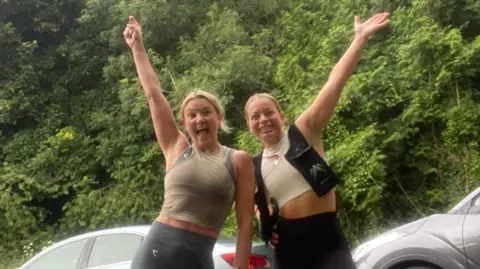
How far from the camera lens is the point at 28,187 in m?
17.0

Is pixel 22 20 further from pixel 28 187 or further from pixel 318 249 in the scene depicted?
pixel 318 249

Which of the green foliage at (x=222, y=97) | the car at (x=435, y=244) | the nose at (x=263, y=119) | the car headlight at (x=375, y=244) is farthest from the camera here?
the green foliage at (x=222, y=97)

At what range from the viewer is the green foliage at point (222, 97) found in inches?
476

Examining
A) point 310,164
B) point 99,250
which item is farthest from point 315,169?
point 99,250

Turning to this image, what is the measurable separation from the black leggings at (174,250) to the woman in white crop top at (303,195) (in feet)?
1.33

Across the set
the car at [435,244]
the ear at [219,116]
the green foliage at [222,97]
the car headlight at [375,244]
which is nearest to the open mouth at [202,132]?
the ear at [219,116]

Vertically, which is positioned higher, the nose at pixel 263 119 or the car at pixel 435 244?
the nose at pixel 263 119

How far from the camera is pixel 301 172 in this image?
3.26 metres

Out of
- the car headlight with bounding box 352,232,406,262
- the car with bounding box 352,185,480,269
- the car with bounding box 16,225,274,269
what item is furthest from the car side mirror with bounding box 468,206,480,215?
the car with bounding box 16,225,274,269

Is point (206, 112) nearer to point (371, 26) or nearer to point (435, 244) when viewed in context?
point (371, 26)

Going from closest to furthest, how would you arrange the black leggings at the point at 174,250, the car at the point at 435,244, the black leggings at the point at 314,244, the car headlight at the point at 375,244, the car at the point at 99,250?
the black leggings at the point at 174,250 → the black leggings at the point at 314,244 → the car at the point at 435,244 → the car headlight at the point at 375,244 → the car at the point at 99,250

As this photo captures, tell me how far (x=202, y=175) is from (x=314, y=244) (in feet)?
1.97

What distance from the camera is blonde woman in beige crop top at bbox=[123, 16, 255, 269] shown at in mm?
3008

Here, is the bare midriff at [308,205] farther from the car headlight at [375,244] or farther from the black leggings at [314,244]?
the car headlight at [375,244]
